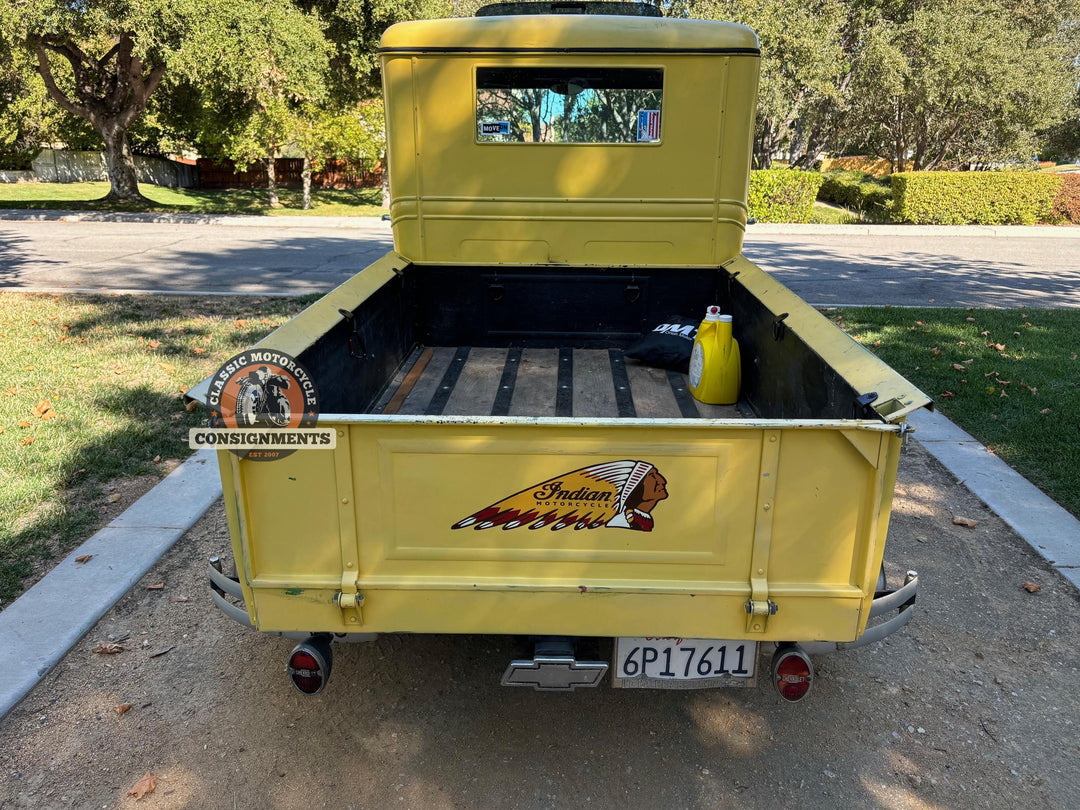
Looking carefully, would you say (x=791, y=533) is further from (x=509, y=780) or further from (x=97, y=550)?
(x=97, y=550)

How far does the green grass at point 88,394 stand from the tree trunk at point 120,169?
14200 mm

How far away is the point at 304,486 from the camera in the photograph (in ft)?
7.63

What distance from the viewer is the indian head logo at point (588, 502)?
2303 millimetres

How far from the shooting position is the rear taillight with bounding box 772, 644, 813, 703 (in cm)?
251

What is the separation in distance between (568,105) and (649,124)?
48 centimetres

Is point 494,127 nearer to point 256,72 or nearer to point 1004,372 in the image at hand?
point 1004,372

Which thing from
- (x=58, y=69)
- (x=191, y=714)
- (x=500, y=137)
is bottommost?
(x=191, y=714)

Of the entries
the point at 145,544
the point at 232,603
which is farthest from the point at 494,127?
the point at 145,544

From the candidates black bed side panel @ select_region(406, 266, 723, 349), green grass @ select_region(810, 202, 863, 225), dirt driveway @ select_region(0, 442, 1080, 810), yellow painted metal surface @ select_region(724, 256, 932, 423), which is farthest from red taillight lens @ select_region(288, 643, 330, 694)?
green grass @ select_region(810, 202, 863, 225)

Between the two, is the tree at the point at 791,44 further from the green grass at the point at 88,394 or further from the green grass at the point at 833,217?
the green grass at the point at 88,394

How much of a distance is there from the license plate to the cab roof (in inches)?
125

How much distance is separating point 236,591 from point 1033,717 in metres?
3.16

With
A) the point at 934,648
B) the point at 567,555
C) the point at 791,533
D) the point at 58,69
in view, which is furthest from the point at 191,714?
the point at 58,69

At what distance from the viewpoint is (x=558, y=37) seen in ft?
13.6
